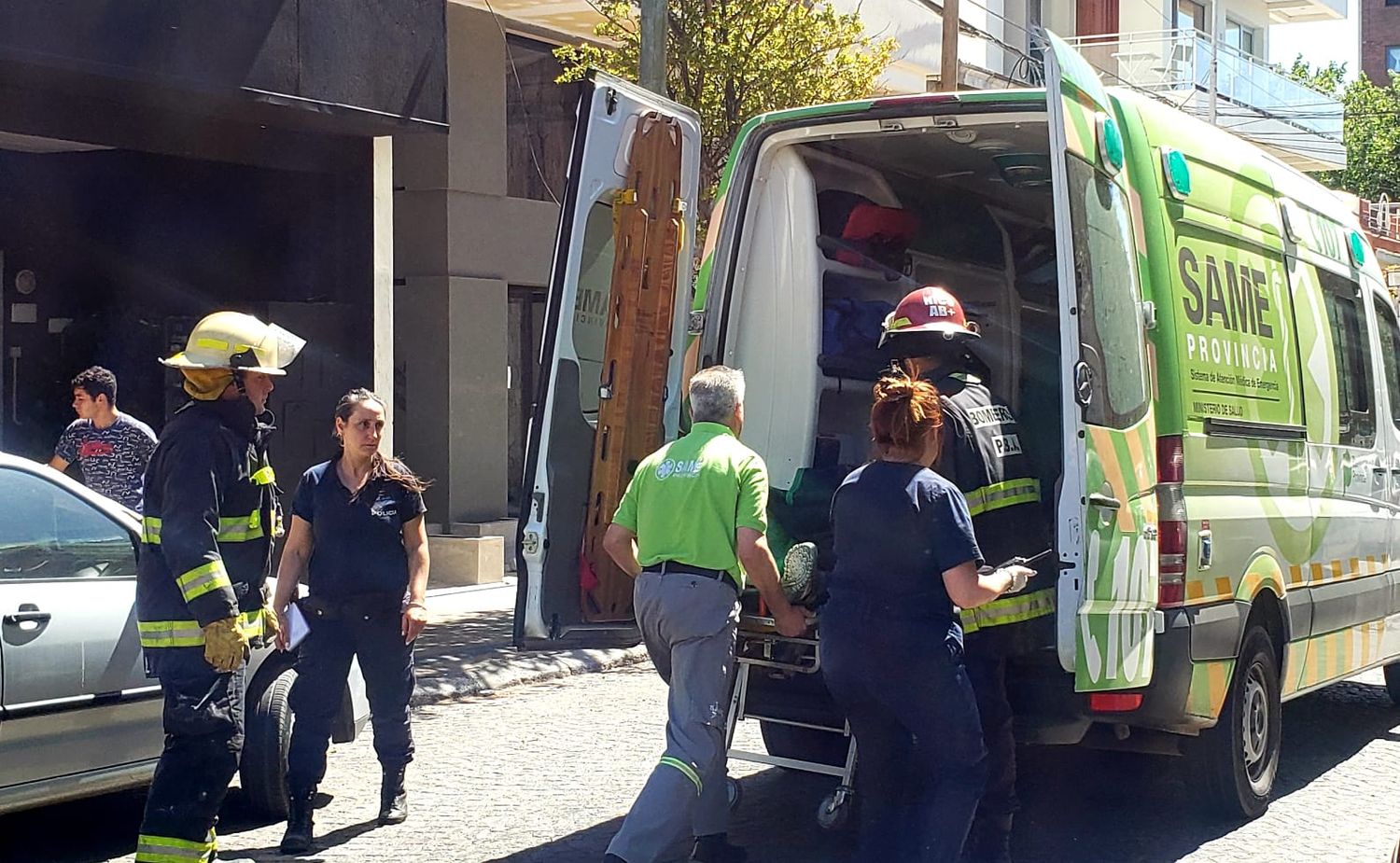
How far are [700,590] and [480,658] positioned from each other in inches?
204

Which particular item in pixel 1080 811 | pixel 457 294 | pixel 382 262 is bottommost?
pixel 1080 811

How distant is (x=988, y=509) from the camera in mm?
5414

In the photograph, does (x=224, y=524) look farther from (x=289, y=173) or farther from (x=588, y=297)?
(x=289, y=173)

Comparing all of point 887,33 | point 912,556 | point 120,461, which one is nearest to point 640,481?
point 912,556

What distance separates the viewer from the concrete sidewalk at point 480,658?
31.3 feet

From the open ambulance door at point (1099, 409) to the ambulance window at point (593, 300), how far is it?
1.71 m

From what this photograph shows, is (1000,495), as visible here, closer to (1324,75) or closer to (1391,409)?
(1391,409)

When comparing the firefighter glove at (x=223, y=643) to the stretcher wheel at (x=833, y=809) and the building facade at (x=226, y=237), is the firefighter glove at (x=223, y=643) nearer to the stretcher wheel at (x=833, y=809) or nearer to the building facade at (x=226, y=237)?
the stretcher wheel at (x=833, y=809)

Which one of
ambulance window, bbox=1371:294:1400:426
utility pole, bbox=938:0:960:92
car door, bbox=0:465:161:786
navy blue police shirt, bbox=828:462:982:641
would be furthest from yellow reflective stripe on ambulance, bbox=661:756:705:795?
utility pole, bbox=938:0:960:92

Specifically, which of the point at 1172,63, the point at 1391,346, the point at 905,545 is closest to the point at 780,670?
the point at 905,545

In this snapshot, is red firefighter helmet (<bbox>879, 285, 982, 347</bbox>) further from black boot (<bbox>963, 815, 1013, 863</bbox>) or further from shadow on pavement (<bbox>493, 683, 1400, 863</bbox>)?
shadow on pavement (<bbox>493, 683, 1400, 863</bbox>)

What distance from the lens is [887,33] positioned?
758 inches

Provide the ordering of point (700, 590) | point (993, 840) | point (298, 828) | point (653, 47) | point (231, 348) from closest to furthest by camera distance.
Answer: point (231, 348) < point (993, 840) < point (700, 590) < point (298, 828) < point (653, 47)

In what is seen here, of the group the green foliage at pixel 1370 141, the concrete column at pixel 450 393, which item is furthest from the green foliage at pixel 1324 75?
the concrete column at pixel 450 393
